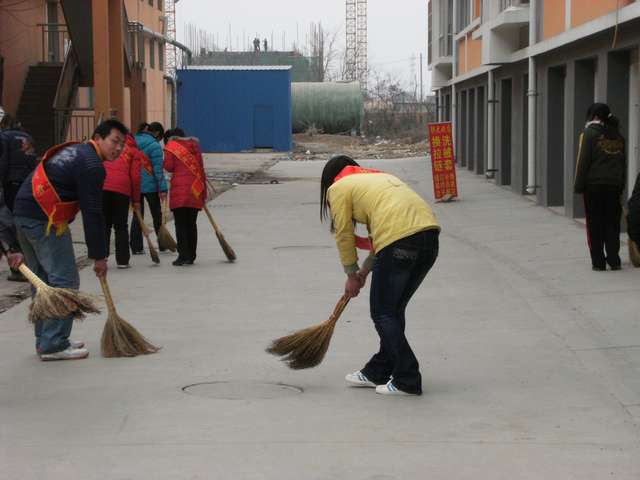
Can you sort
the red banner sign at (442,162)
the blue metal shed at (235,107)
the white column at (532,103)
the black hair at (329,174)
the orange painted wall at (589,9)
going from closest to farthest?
the black hair at (329,174) < the orange painted wall at (589,9) < the white column at (532,103) < the red banner sign at (442,162) < the blue metal shed at (235,107)

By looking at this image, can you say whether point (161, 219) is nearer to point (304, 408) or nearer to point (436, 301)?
point (436, 301)

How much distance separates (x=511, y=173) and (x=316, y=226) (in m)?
7.39

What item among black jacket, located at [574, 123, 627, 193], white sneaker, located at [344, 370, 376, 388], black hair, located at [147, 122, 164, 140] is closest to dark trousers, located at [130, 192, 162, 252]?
black hair, located at [147, 122, 164, 140]


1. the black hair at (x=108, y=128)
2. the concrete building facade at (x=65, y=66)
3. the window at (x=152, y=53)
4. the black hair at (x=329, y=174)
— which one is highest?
the window at (x=152, y=53)

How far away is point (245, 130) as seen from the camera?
179 feet

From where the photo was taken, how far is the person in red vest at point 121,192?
1412 cm

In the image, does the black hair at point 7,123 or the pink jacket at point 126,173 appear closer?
the black hair at point 7,123

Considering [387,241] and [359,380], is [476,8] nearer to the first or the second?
[359,380]

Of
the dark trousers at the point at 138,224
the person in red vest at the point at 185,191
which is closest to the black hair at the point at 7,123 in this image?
Answer: the person in red vest at the point at 185,191

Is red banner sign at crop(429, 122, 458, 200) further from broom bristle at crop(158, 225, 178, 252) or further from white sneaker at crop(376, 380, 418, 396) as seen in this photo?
white sneaker at crop(376, 380, 418, 396)

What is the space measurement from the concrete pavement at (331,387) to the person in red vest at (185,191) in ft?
1.12

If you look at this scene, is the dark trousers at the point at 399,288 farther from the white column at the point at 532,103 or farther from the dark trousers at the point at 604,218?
the white column at the point at 532,103

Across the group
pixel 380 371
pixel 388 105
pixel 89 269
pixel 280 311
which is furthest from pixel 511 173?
pixel 388 105

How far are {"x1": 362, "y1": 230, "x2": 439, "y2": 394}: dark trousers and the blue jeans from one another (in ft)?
8.02
